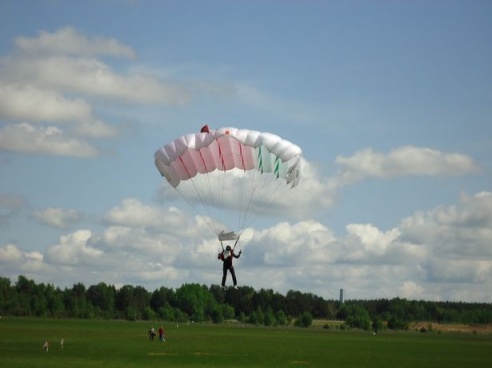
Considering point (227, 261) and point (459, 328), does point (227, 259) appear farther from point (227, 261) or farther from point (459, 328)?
point (459, 328)

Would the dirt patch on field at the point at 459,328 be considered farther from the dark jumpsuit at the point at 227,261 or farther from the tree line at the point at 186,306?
the dark jumpsuit at the point at 227,261

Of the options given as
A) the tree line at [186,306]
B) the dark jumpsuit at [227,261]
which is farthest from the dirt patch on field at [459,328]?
the dark jumpsuit at [227,261]

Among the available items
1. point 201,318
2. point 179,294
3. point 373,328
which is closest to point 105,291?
point 179,294

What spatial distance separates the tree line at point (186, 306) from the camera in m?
146

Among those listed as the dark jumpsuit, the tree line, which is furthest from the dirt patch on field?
the dark jumpsuit

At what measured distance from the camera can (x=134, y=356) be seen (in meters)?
44.6

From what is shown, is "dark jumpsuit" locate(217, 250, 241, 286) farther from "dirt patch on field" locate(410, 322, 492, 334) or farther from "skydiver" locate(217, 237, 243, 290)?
"dirt patch on field" locate(410, 322, 492, 334)

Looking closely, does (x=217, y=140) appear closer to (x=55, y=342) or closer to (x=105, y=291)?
(x=55, y=342)

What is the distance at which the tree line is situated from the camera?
146m

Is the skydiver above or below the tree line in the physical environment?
below

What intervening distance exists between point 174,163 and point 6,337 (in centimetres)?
2270

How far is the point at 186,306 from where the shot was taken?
17850 cm

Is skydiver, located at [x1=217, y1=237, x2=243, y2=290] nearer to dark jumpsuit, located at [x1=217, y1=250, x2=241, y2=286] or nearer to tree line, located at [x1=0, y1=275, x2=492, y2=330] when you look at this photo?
dark jumpsuit, located at [x1=217, y1=250, x2=241, y2=286]

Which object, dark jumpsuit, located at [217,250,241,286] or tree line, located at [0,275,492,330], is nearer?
dark jumpsuit, located at [217,250,241,286]
